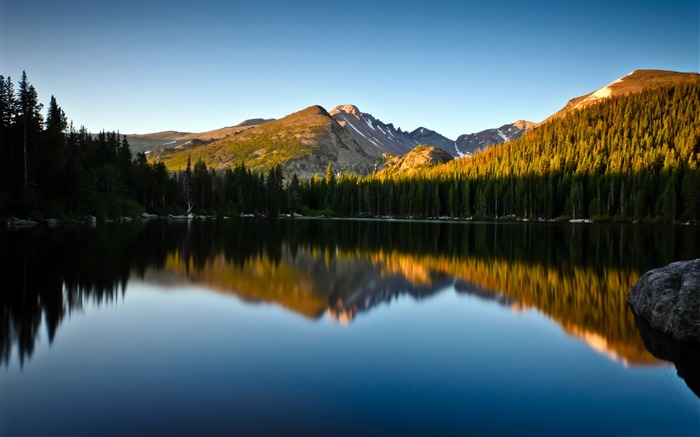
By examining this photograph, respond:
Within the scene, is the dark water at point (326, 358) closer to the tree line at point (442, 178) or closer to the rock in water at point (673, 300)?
the rock in water at point (673, 300)

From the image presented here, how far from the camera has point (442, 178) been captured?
6339 inches

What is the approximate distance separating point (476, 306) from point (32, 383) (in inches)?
501

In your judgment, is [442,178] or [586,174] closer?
[586,174]

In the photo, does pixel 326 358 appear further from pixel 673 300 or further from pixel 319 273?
pixel 319 273

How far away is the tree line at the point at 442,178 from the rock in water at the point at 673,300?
5618cm

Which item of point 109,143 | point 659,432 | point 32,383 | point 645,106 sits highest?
point 645,106

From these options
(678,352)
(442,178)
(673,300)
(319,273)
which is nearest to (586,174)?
(442,178)

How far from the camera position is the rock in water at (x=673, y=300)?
35.4 ft

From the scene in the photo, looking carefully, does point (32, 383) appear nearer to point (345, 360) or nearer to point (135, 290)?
point (345, 360)

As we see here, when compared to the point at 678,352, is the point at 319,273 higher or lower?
higher

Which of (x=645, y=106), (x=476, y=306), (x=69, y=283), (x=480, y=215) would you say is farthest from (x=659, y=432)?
(x=645, y=106)

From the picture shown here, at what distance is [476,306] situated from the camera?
599 inches

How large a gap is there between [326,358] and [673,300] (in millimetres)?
9877

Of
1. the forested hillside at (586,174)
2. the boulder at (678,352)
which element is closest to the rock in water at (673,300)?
the boulder at (678,352)
